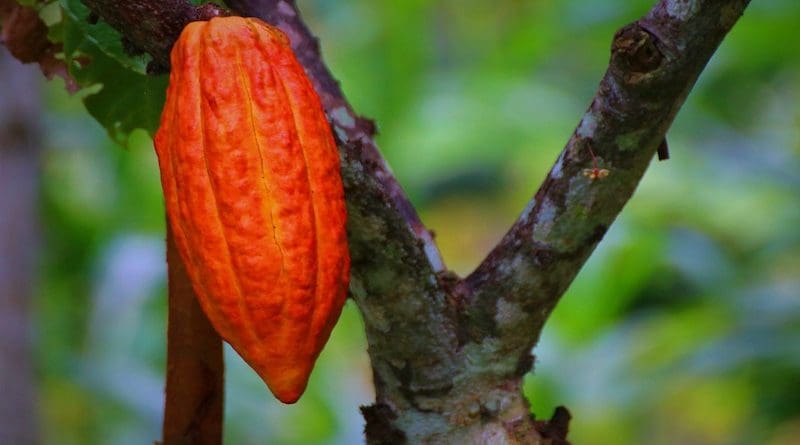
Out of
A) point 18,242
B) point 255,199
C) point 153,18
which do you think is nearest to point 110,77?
point 153,18

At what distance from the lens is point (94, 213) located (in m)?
3.05

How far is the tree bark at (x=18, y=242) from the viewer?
195cm

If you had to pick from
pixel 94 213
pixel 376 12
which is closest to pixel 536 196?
pixel 376 12

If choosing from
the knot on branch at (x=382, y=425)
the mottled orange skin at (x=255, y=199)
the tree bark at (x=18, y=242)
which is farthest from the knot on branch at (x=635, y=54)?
the tree bark at (x=18, y=242)

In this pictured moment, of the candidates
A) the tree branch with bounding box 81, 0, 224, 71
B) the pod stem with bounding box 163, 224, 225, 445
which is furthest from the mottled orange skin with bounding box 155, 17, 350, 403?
the pod stem with bounding box 163, 224, 225, 445

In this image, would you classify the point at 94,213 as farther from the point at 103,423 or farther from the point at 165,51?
the point at 165,51

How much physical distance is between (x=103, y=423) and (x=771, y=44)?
1.95 meters

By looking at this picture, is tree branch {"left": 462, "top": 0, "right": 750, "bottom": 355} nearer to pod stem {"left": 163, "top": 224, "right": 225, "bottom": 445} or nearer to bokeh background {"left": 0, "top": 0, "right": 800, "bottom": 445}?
pod stem {"left": 163, "top": 224, "right": 225, "bottom": 445}

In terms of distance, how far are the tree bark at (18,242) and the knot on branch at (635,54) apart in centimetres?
143

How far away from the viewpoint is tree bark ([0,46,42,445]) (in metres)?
1.95

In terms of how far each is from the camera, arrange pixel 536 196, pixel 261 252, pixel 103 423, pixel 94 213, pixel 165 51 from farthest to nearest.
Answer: pixel 94 213, pixel 103 423, pixel 536 196, pixel 165 51, pixel 261 252

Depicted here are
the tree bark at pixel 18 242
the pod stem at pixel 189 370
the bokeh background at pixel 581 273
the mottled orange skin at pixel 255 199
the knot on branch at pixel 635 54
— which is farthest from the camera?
the bokeh background at pixel 581 273

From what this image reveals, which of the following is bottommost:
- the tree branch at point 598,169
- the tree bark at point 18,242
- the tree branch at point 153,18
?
the tree branch at point 598,169

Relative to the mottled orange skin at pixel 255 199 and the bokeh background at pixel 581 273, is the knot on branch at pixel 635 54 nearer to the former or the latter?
the mottled orange skin at pixel 255 199
